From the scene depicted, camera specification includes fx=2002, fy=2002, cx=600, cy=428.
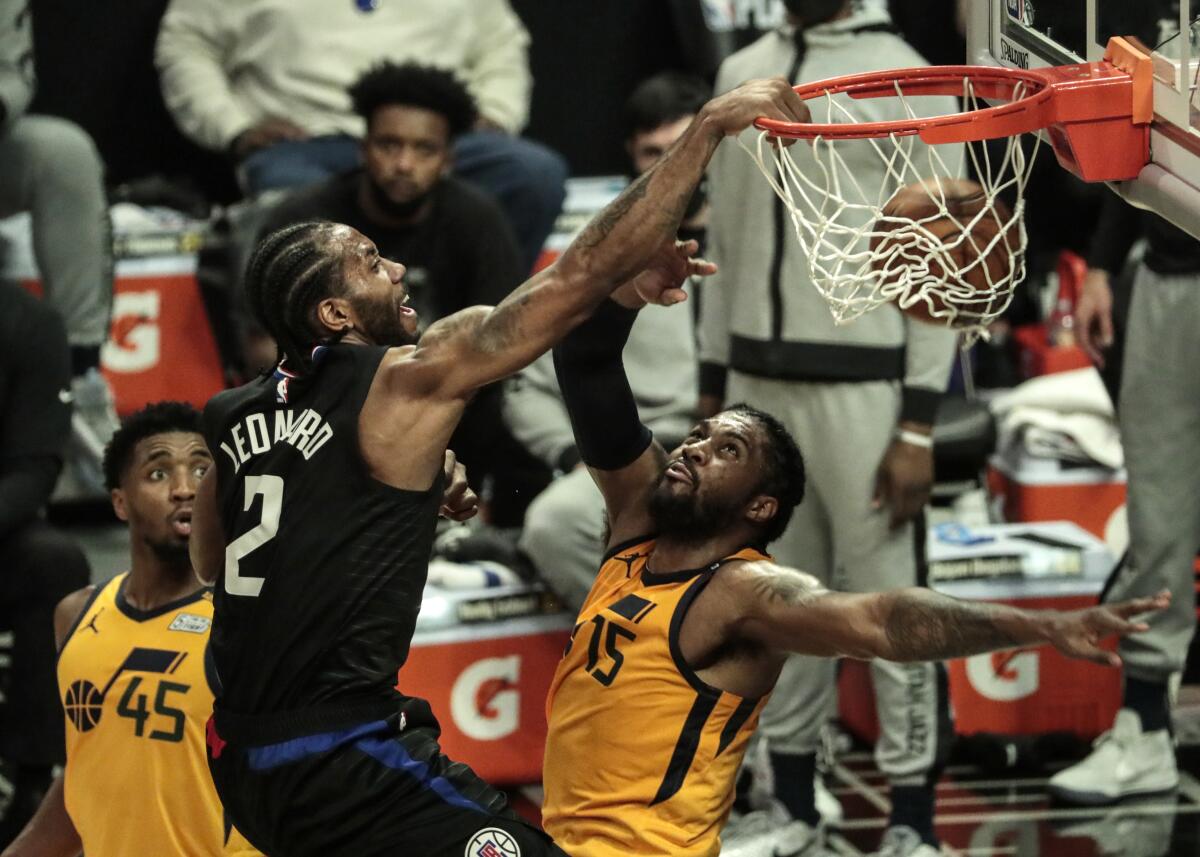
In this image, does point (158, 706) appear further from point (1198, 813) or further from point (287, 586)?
point (1198, 813)

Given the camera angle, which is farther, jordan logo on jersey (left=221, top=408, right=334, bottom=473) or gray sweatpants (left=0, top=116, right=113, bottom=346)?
gray sweatpants (left=0, top=116, right=113, bottom=346)

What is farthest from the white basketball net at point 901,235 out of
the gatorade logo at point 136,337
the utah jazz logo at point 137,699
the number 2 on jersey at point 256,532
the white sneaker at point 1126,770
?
the gatorade logo at point 136,337

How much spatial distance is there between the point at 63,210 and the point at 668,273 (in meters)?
3.98

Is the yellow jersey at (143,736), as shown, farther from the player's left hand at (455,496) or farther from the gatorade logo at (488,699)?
the gatorade logo at (488,699)

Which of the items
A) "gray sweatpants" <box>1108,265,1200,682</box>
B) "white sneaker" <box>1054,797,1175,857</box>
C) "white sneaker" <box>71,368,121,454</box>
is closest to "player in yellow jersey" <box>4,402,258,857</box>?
"white sneaker" <box>71,368,121,454</box>

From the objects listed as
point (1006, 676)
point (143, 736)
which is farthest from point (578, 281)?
point (1006, 676)

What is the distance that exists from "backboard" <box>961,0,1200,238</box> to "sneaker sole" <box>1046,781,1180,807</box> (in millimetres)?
2405

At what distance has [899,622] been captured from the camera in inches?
143

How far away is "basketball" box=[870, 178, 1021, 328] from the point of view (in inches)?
165

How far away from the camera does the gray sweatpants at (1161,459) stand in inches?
232

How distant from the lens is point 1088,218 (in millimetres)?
8617

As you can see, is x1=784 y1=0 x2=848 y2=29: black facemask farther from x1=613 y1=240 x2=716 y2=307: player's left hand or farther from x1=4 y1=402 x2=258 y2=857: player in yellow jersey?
x1=4 y1=402 x2=258 y2=857: player in yellow jersey

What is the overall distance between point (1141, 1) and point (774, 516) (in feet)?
4.80

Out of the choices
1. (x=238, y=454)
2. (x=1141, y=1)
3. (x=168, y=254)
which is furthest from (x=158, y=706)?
(x=168, y=254)
